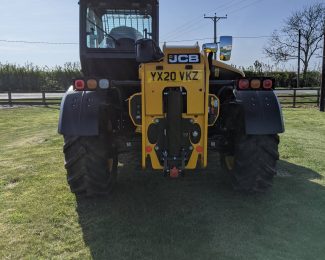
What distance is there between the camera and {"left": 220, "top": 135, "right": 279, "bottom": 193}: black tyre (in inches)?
185

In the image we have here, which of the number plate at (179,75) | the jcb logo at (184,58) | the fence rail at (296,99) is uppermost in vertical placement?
the jcb logo at (184,58)

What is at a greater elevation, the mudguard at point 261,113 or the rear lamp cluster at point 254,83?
the rear lamp cluster at point 254,83

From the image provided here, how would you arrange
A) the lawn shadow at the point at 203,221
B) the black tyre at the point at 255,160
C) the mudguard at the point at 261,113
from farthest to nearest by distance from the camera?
the black tyre at the point at 255,160, the mudguard at the point at 261,113, the lawn shadow at the point at 203,221

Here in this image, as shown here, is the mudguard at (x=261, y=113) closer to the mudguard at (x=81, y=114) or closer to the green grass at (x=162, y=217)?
the green grass at (x=162, y=217)

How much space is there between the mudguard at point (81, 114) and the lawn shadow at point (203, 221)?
88cm

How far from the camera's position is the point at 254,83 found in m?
4.75

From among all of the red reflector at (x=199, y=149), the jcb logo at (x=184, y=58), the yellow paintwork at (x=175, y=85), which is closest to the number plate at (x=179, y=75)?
the yellow paintwork at (x=175, y=85)

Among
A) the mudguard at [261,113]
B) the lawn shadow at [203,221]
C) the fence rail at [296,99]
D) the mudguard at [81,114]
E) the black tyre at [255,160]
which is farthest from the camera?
the fence rail at [296,99]

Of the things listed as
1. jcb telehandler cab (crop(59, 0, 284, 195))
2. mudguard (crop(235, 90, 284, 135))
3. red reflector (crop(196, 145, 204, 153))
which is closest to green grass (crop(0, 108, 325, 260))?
jcb telehandler cab (crop(59, 0, 284, 195))

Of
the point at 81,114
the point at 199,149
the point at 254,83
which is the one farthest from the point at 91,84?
the point at 254,83

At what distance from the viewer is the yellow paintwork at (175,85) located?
14.2 feet

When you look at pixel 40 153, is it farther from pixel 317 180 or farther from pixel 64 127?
pixel 317 180

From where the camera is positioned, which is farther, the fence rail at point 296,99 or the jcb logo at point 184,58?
the fence rail at point 296,99

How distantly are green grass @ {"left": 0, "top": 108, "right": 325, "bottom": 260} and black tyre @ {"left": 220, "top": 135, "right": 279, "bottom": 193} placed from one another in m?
0.19
